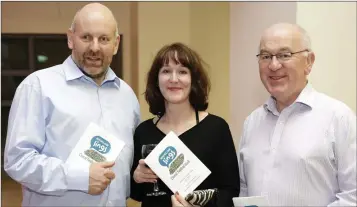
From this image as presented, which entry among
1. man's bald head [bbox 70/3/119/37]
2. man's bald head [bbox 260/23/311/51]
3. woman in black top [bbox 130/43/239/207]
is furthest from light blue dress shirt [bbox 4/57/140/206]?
man's bald head [bbox 260/23/311/51]

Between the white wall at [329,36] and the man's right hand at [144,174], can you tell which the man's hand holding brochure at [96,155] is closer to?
the man's right hand at [144,174]

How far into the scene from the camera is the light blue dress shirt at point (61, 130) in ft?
6.23

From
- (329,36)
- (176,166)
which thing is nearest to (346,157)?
(176,166)

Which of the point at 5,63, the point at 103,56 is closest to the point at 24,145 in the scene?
the point at 103,56

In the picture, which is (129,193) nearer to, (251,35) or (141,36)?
(251,35)

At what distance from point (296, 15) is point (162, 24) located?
316cm

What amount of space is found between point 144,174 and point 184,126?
346mm

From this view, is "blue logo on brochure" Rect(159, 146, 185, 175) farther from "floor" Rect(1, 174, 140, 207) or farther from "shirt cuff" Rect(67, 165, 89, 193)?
"floor" Rect(1, 174, 140, 207)

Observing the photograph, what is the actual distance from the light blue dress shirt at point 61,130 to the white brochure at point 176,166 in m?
0.31

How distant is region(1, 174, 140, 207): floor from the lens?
5648 millimetres

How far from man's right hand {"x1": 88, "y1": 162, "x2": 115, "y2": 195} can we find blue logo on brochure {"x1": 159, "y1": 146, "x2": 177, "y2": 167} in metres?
0.25

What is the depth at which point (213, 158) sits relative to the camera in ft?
6.60

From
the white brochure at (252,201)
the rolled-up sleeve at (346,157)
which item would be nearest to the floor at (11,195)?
the white brochure at (252,201)

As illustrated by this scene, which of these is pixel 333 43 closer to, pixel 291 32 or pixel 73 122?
pixel 291 32
